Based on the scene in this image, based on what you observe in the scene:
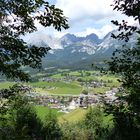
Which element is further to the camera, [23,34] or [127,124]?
[127,124]

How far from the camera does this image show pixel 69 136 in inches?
4938

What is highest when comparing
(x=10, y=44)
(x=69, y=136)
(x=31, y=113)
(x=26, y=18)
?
(x=26, y=18)

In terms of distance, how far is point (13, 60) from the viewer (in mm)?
15797

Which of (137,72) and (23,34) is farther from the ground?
(23,34)

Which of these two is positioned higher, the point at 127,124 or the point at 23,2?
the point at 23,2

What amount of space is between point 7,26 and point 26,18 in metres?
0.96

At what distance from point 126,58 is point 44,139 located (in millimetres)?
80956

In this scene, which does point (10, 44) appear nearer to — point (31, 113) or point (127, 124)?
point (127, 124)

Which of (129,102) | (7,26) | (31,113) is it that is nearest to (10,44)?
(7,26)

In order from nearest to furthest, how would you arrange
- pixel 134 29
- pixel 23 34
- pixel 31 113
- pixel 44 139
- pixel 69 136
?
pixel 23 34 < pixel 134 29 < pixel 31 113 < pixel 44 139 < pixel 69 136

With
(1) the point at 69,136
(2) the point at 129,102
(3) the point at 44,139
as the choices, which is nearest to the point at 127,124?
(2) the point at 129,102

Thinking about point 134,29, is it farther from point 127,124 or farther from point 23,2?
point 23,2

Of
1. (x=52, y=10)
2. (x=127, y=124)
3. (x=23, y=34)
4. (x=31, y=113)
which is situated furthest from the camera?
(x=31, y=113)

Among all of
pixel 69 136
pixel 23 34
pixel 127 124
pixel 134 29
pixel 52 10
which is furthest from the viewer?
pixel 69 136
